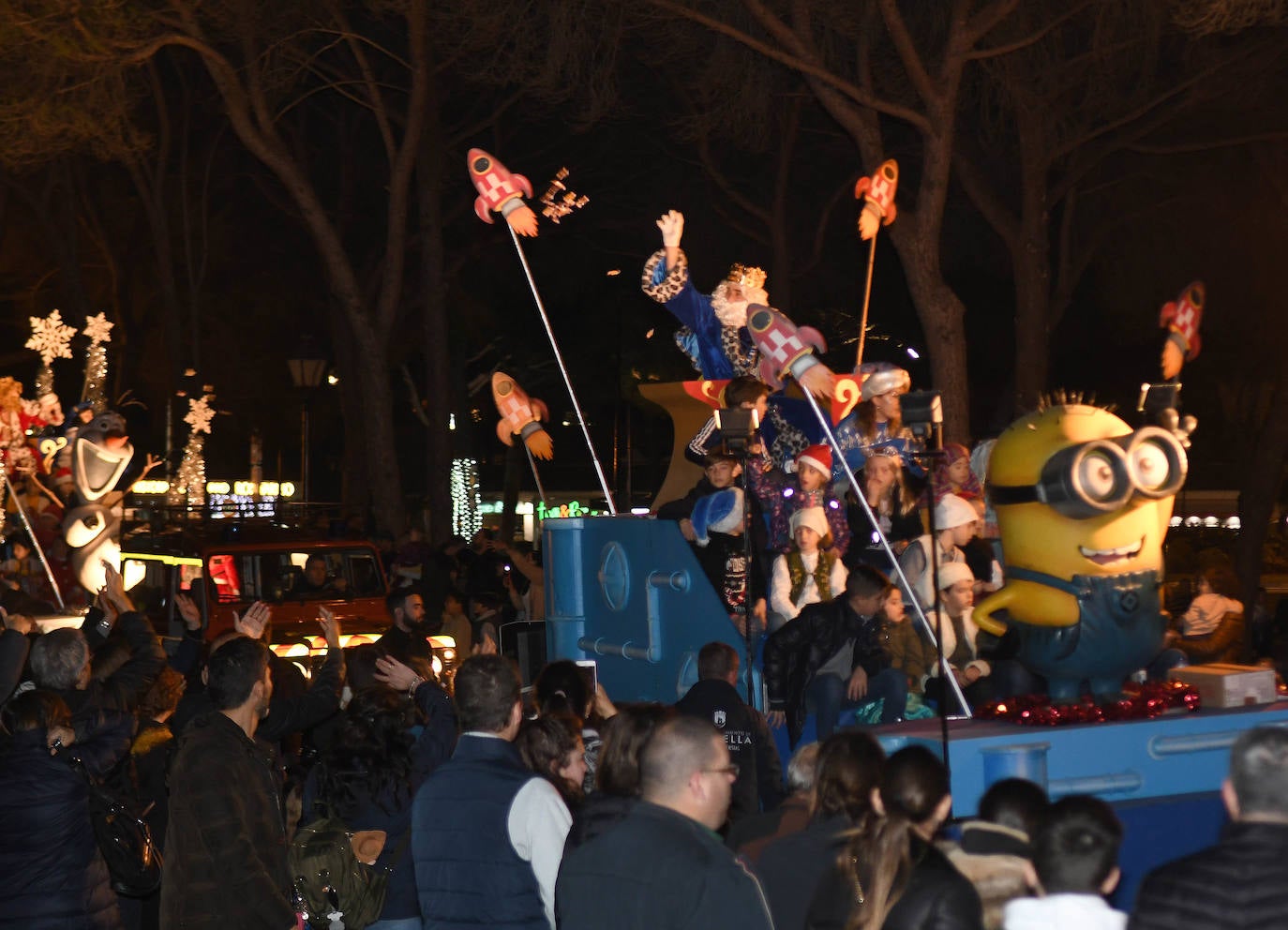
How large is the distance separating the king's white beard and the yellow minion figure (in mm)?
3176

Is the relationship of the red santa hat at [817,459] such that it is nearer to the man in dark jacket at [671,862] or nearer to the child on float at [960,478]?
the child on float at [960,478]

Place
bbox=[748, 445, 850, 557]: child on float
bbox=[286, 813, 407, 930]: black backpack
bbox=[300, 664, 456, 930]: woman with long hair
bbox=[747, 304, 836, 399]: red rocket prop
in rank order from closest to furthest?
bbox=[286, 813, 407, 930]: black backpack < bbox=[300, 664, 456, 930]: woman with long hair < bbox=[747, 304, 836, 399]: red rocket prop < bbox=[748, 445, 850, 557]: child on float

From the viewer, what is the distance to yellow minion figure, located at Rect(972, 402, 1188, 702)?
21.0 ft

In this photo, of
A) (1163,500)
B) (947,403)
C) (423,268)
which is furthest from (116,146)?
(1163,500)

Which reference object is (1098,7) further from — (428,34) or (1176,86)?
(428,34)

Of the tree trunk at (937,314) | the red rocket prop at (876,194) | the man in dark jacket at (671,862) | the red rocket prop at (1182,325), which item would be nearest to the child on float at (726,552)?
the red rocket prop at (876,194)

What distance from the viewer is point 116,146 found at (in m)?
18.4

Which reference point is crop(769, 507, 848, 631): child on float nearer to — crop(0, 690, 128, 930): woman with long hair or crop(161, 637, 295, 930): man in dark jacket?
crop(161, 637, 295, 930): man in dark jacket

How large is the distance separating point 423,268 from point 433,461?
2331 mm

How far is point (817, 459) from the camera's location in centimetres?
861

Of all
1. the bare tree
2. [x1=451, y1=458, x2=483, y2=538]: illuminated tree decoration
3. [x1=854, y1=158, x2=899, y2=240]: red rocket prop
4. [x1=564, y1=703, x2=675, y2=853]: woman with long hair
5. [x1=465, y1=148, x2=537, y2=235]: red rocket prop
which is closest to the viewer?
[x1=564, y1=703, x2=675, y2=853]: woman with long hair

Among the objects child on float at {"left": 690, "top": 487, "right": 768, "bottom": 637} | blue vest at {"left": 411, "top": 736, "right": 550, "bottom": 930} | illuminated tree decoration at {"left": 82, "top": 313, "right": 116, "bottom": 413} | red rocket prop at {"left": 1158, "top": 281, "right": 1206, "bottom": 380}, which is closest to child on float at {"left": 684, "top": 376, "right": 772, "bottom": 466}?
child on float at {"left": 690, "top": 487, "right": 768, "bottom": 637}

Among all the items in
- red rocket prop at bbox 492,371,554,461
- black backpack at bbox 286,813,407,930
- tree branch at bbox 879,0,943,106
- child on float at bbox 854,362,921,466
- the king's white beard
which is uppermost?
tree branch at bbox 879,0,943,106

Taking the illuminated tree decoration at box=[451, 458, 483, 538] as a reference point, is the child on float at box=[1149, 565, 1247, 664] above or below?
below
